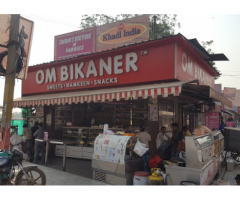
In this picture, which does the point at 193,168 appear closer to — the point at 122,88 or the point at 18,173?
the point at 122,88

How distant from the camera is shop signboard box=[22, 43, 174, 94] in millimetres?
7961

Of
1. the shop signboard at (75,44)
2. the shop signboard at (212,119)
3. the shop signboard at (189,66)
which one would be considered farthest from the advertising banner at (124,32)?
the shop signboard at (212,119)

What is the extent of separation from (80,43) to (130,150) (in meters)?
7.96

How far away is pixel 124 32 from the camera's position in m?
10.7

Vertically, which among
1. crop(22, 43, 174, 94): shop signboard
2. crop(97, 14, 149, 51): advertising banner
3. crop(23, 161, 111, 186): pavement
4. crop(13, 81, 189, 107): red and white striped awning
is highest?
crop(97, 14, 149, 51): advertising banner

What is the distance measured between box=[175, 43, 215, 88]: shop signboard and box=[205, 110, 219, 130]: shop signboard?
9.83ft

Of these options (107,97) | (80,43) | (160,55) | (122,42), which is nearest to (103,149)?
(107,97)

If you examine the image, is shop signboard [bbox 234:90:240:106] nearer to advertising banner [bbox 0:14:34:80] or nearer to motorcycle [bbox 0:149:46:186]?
advertising banner [bbox 0:14:34:80]

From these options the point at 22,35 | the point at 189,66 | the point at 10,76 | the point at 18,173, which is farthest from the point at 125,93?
the point at 22,35

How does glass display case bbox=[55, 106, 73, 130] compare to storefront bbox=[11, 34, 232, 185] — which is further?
glass display case bbox=[55, 106, 73, 130]

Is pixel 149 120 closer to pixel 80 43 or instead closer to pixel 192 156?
pixel 192 156

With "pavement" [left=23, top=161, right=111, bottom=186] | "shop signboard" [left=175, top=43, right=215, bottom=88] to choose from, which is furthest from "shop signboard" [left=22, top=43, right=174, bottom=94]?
"pavement" [left=23, top=161, right=111, bottom=186]

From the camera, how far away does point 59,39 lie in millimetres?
13195

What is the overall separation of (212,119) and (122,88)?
29.7 feet
